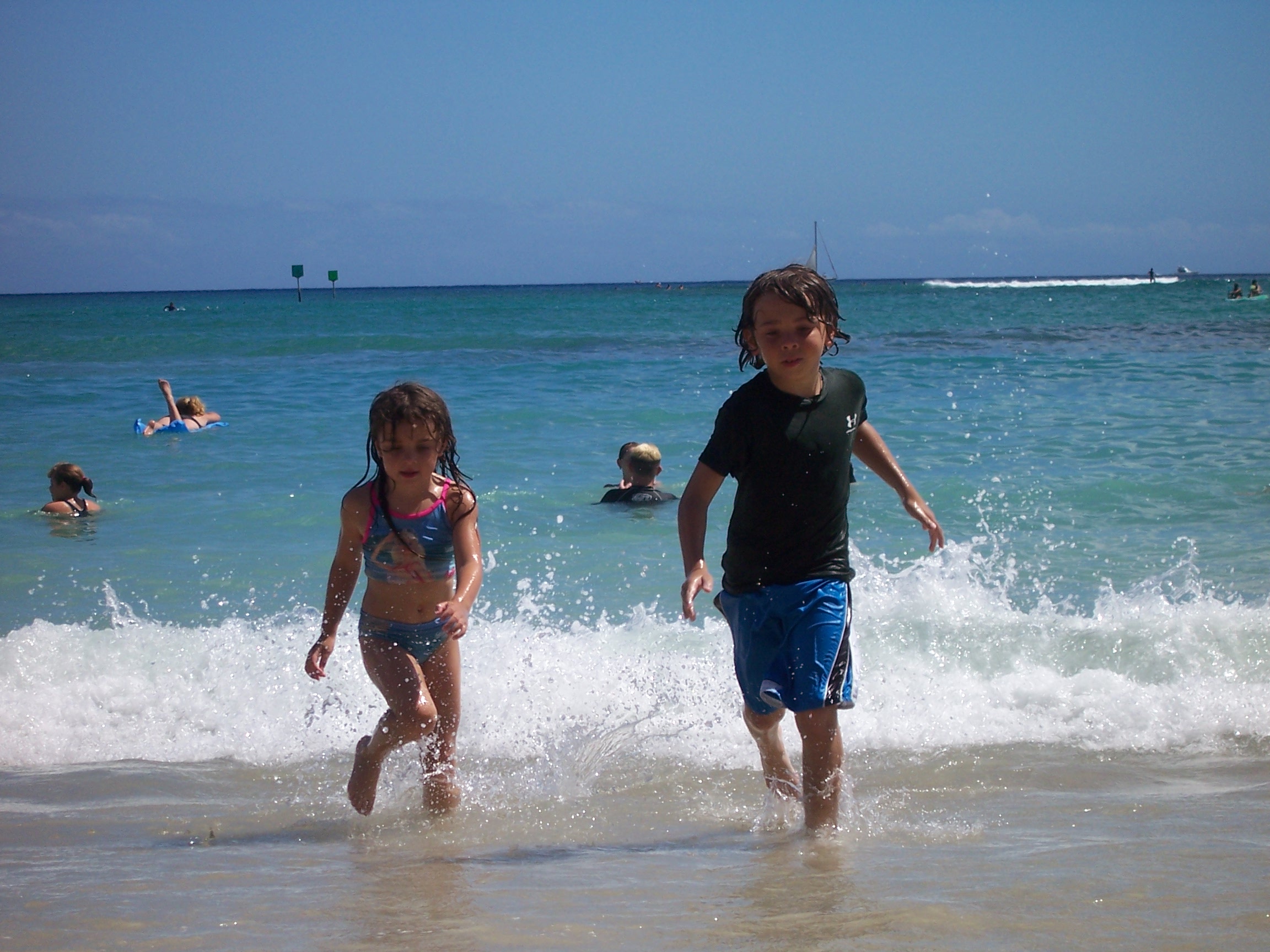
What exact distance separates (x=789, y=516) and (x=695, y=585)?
0.34 meters

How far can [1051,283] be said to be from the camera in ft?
329

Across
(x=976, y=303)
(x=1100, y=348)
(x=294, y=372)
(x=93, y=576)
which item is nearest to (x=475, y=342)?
(x=294, y=372)

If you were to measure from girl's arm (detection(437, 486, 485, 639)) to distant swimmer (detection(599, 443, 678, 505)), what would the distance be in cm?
491

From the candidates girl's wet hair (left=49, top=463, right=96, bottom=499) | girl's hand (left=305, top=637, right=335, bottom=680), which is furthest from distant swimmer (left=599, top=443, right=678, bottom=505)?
girl's hand (left=305, top=637, right=335, bottom=680)

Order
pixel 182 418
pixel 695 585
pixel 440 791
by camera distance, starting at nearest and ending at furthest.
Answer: pixel 695 585 < pixel 440 791 < pixel 182 418

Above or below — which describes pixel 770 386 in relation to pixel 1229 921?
above

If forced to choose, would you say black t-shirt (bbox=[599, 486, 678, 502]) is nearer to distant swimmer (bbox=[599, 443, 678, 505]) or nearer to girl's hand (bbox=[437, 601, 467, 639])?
distant swimmer (bbox=[599, 443, 678, 505])

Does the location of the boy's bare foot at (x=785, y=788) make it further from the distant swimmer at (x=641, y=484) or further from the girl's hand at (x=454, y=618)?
the distant swimmer at (x=641, y=484)

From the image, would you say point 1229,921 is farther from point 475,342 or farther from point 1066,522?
point 475,342

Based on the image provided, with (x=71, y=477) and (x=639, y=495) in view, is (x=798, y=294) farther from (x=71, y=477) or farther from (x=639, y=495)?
(x=71, y=477)

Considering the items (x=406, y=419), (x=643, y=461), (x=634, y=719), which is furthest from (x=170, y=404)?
(x=406, y=419)

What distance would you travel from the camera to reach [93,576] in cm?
703

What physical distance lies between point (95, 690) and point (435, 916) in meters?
2.97

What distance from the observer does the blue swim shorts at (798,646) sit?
313 cm
